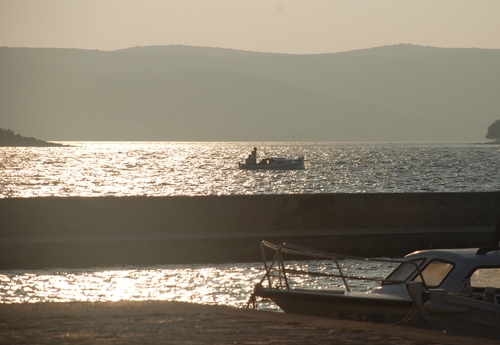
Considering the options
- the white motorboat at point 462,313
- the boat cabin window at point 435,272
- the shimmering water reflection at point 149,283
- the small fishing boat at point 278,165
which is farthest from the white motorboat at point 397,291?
the small fishing boat at point 278,165

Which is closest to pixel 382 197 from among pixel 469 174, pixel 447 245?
pixel 447 245

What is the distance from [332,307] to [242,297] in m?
4.70

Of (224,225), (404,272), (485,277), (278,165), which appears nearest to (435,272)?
(404,272)

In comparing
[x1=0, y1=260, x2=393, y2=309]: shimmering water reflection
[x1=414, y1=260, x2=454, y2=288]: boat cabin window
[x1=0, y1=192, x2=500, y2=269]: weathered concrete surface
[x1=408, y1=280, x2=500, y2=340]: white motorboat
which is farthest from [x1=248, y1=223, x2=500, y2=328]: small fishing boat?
[x1=0, y1=192, x2=500, y2=269]: weathered concrete surface

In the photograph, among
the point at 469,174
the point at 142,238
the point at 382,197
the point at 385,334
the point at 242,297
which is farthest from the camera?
the point at 469,174

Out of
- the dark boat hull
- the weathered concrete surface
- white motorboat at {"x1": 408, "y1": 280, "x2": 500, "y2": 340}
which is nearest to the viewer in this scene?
white motorboat at {"x1": 408, "y1": 280, "x2": 500, "y2": 340}

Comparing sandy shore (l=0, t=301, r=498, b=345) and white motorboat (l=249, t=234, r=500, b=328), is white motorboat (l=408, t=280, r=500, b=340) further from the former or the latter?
sandy shore (l=0, t=301, r=498, b=345)

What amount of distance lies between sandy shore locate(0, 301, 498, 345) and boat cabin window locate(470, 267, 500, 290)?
9.00 ft

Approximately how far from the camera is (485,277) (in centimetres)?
1062

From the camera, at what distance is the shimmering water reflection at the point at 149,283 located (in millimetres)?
14945

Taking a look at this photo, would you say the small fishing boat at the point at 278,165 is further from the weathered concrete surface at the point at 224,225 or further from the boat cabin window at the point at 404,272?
the boat cabin window at the point at 404,272

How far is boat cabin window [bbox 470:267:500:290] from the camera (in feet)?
34.6

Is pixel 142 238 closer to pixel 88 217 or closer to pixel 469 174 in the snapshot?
pixel 88 217

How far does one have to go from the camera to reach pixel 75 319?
819 cm
